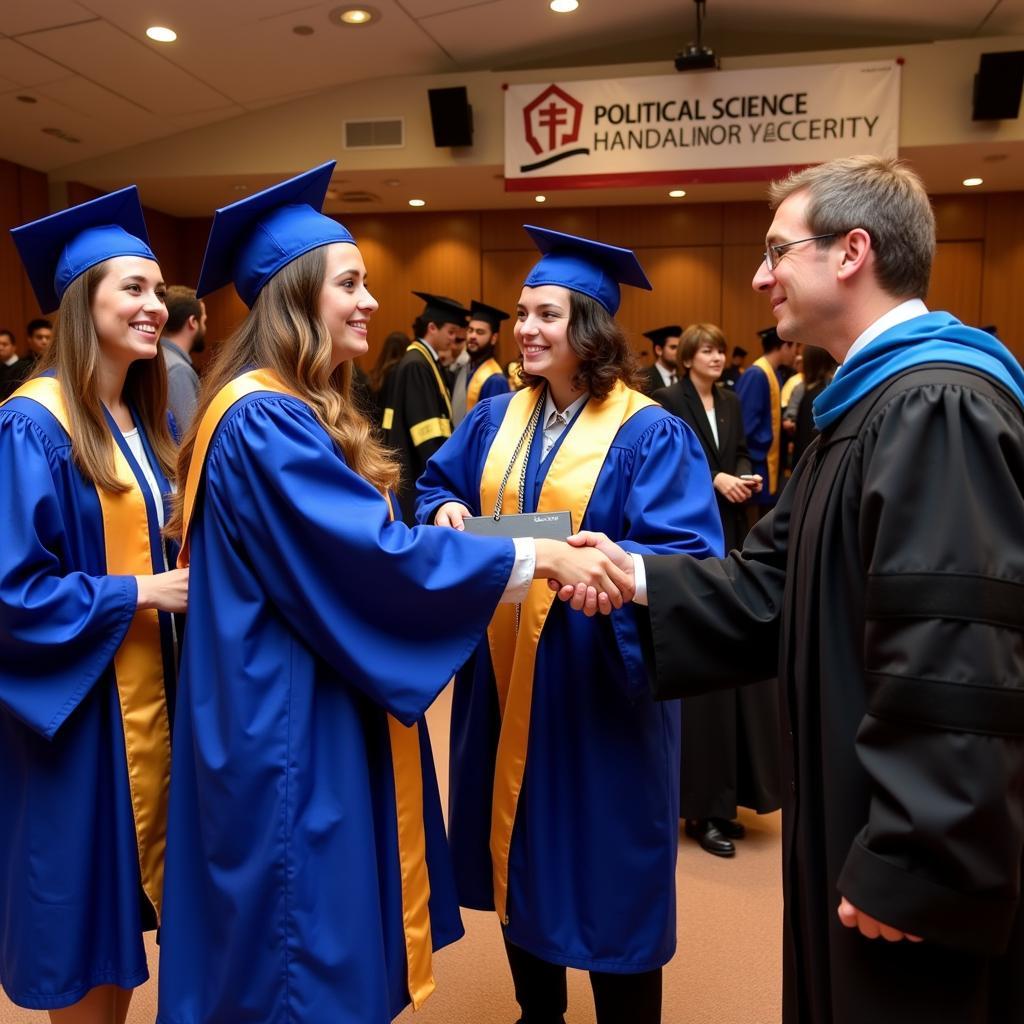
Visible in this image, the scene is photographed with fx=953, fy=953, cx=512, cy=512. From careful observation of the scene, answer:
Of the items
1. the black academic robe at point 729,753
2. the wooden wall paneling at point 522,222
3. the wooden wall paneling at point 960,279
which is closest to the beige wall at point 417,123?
the wooden wall paneling at point 522,222

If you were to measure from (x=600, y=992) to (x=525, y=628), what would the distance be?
77cm

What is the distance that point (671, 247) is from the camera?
10.7 metres

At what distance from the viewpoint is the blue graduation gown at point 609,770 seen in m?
1.92

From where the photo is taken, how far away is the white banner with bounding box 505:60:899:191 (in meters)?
7.57

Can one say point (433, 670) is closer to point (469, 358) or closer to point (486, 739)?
point (486, 739)

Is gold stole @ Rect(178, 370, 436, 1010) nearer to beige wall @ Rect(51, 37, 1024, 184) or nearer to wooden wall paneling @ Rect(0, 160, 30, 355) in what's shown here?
Result: beige wall @ Rect(51, 37, 1024, 184)

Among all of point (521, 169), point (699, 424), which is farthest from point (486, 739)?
point (521, 169)

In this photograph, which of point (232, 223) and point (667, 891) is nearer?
point (232, 223)

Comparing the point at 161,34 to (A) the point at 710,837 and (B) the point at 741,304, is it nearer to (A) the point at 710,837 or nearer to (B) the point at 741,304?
(B) the point at 741,304

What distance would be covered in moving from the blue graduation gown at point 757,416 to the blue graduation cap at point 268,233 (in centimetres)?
411

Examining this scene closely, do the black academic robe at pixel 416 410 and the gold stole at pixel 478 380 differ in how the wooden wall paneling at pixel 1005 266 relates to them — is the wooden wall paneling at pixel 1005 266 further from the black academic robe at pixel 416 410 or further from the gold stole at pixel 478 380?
the black academic robe at pixel 416 410

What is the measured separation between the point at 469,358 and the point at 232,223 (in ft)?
15.4

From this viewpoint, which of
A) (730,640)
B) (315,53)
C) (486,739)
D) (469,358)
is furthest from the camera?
(315,53)

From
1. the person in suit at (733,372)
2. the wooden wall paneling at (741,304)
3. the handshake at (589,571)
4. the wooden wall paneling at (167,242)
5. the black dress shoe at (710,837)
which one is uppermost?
the wooden wall paneling at (167,242)
